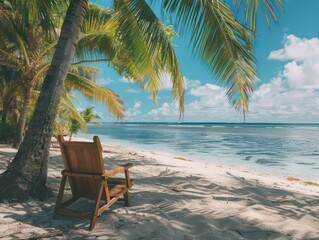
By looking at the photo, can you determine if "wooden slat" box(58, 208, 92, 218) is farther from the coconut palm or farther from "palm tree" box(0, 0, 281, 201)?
the coconut palm

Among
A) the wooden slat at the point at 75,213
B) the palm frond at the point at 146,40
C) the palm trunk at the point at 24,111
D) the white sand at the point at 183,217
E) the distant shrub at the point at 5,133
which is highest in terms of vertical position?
the palm frond at the point at 146,40

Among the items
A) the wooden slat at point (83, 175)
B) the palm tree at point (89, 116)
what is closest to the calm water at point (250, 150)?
the palm tree at point (89, 116)

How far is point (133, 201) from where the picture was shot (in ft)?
14.0

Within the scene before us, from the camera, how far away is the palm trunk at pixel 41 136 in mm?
3799

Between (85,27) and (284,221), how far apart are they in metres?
7.18

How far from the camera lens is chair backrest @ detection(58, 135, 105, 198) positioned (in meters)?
3.09

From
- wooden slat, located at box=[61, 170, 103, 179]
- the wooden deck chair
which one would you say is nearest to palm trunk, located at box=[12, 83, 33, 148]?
the wooden deck chair

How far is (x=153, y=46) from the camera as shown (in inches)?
207

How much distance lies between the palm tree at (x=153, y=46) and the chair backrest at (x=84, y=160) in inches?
30.3

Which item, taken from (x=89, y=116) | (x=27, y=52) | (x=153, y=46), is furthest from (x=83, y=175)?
(x=89, y=116)

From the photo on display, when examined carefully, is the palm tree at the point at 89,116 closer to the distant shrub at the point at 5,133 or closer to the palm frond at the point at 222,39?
the distant shrub at the point at 5,133

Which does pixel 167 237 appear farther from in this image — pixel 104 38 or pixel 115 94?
pixel 115 94

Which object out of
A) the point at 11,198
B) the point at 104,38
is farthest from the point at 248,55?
the point at 104,38

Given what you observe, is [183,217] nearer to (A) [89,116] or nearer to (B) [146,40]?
(B) [146,40]
